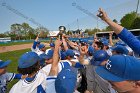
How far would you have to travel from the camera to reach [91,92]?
748cm

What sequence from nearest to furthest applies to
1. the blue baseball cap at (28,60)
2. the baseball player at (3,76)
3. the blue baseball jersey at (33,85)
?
the blue baseball jersey at (33,85) < the blue baseball cap at (28,60) < the baseball player at (3,76)

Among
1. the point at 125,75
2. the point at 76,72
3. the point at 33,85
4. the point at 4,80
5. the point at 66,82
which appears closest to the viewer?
the point at 125,75

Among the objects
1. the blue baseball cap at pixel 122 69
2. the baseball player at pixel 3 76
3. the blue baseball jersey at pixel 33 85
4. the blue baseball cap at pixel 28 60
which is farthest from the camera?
the baseball player at pixel 3 76

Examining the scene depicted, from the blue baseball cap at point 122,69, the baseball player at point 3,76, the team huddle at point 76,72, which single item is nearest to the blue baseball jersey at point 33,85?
the team huddle at point 76,72

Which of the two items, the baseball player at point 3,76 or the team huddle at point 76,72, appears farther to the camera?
the baseball player at point 3,76

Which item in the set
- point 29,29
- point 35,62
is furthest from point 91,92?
point 29,29

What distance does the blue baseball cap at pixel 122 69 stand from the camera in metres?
2.24

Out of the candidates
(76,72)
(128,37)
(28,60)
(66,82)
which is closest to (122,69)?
(66,82)

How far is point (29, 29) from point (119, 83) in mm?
116293

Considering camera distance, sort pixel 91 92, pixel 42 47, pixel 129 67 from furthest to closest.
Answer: pixel 42 47 → pixel 91 92 → pixel 129 67

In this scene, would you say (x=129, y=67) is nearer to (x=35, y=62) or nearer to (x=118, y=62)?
(x=118, y=62)

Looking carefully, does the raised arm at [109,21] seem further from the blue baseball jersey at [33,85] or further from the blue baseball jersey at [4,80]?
the blue baseball jersey at [4,80]

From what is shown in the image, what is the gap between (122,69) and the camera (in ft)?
7.41

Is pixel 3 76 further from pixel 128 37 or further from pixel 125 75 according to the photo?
pixel 125 75
